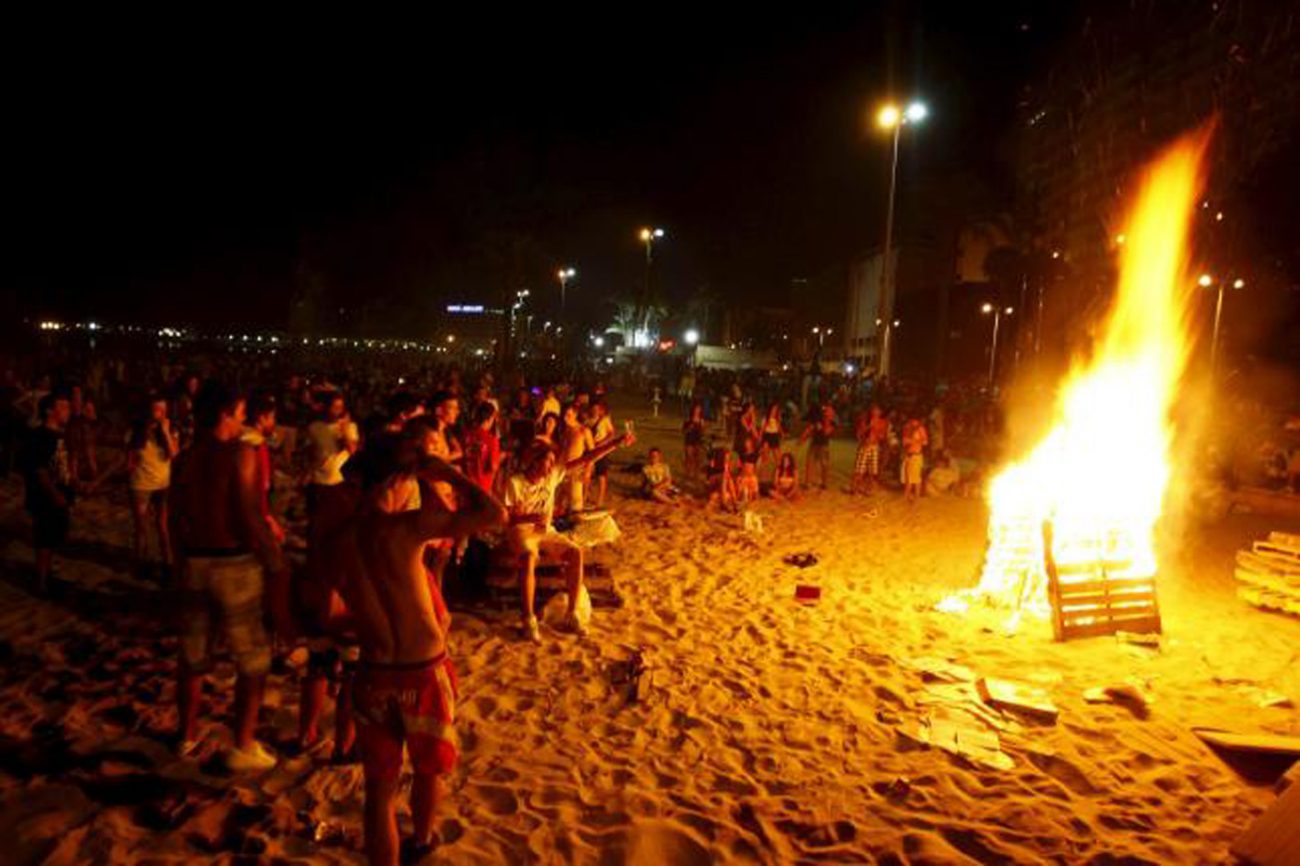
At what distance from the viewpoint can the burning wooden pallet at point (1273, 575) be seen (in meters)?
7.82

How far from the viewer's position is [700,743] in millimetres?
4777

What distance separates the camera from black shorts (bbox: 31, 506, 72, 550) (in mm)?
6375

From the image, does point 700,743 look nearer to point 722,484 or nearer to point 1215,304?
point 722,484

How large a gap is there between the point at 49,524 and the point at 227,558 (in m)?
3.70

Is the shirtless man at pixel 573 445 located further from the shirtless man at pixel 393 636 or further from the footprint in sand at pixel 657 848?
the shirtless man at pixel 393 636

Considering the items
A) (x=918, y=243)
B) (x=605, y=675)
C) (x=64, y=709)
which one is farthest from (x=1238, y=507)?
(x=918, y=243)

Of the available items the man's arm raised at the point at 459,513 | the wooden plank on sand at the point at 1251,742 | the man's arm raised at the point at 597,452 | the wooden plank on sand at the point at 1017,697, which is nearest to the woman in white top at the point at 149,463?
the man's arm raised at the point at 597,452

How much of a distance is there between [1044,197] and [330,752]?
2802 centimetres

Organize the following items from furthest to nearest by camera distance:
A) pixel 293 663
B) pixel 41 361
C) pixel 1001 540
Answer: pixel 41 361 → pixel 1001 540 → pixel 293 663

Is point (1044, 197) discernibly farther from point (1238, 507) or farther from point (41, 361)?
point (41, 361)

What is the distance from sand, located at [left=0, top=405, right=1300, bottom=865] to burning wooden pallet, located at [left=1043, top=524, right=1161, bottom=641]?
0.70 ft

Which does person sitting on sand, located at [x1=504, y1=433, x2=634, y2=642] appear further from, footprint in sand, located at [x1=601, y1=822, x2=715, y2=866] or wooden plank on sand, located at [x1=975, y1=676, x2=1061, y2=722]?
wooden plank on sand, located at [x1=975, y1=676, x2=1061, y2=722]

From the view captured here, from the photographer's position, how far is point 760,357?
43.3 metres

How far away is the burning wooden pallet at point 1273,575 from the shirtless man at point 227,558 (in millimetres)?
9292
